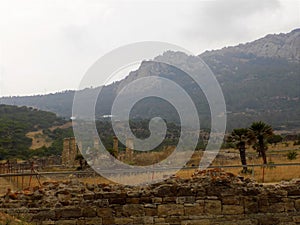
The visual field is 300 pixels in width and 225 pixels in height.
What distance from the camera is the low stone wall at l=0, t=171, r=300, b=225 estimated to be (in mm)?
10039

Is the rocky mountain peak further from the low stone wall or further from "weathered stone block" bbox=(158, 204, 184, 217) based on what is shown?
"weathered stone block" bbox=(158, 204, 184, 217)

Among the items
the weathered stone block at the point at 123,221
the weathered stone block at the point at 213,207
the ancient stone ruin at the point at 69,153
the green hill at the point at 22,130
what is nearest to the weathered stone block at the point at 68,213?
the weathered stone block at the point at 123,221

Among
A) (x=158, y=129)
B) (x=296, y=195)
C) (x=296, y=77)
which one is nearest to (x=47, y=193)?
A: (x=296, y=195)

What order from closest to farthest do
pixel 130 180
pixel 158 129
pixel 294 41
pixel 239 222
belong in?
pixel 239 222
pixel 130 180
pixel 158 129
pixel 294 41

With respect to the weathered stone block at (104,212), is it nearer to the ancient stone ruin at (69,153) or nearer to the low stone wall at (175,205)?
the low stone wall at (175,205)

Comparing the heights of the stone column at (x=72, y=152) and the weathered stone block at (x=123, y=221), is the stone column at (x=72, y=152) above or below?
above

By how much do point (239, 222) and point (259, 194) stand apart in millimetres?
828

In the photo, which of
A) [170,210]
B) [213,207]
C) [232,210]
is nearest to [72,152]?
[170,210]

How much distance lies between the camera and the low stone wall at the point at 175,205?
1004 centimetres

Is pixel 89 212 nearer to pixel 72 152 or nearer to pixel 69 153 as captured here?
pixel 69 153

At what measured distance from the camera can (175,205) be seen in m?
10.1

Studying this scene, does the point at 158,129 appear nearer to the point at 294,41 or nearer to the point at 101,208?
the point at 101,208

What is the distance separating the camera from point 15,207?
1016 centimetres

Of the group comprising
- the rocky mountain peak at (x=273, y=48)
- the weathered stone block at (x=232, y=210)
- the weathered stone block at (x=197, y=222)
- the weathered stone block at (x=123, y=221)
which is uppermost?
the rocky mountain peak at (x=273, y=48)
